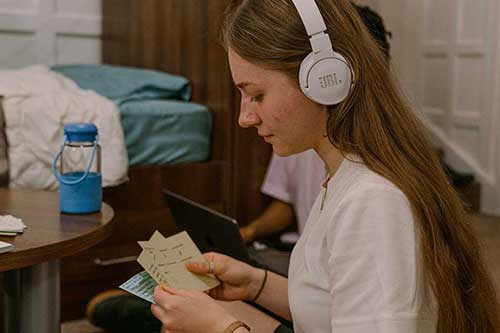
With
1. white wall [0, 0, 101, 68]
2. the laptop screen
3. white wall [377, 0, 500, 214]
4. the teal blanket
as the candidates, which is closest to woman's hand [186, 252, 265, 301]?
the laptop screen

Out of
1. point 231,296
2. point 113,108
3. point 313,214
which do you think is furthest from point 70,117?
point 313,214

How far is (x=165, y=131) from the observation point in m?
2.43

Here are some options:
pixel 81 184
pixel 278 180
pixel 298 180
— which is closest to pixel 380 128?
pixel 81 184

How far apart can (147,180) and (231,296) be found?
1065 millimetres

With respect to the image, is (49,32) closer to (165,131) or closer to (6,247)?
(165,131)

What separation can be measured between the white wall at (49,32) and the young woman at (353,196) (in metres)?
2.07

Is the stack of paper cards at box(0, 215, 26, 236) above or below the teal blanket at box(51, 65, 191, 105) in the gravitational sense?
below

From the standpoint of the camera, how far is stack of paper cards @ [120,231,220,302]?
117 centimetres

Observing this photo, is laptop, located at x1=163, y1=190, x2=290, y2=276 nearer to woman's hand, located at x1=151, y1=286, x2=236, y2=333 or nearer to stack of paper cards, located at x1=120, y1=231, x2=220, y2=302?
stack of paper cards, located at x1=120, y1=231, x2=220, y2=302

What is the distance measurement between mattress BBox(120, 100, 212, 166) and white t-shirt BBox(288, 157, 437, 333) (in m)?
1.43

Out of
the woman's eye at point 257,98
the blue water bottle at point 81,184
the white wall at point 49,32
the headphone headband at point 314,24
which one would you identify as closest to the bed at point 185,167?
the white wall at point 49,32

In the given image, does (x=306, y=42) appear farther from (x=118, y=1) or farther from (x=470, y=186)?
(x=470, y=186)

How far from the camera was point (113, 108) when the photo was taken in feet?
7.48

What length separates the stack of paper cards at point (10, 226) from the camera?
1.32 metres
